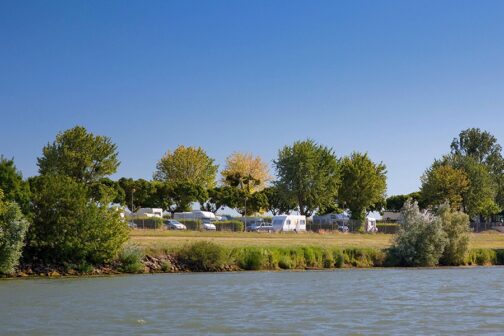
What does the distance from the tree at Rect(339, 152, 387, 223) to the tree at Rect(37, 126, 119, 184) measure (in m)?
39.6

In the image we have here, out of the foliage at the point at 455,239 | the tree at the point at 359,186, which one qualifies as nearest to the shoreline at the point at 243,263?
the foliage at the point at 455,239

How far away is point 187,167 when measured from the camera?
527 feet

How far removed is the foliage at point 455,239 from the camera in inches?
2986

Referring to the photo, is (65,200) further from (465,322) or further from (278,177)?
(278,177)

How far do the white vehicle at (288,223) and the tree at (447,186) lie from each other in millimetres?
38223

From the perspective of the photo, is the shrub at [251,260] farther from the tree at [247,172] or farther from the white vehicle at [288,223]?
the tree at [247,172]

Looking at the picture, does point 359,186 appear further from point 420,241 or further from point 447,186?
point 420,241

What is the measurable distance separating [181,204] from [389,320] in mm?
109580

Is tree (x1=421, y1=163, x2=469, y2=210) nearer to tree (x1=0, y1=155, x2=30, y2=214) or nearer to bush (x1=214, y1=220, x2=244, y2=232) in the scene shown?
bush (x1=214, y1=220, x2=244, y2=232)

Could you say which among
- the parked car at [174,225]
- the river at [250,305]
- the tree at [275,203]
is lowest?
the river at [250,305]

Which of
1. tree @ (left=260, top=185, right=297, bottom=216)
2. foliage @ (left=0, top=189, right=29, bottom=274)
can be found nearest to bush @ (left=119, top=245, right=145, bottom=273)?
foliage @ (left=0, top=189, right=29, bottom=274)

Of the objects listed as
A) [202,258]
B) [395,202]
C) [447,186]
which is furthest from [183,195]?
[202,258]

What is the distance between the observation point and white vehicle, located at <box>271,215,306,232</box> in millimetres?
105375

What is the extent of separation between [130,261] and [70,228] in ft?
17.5
